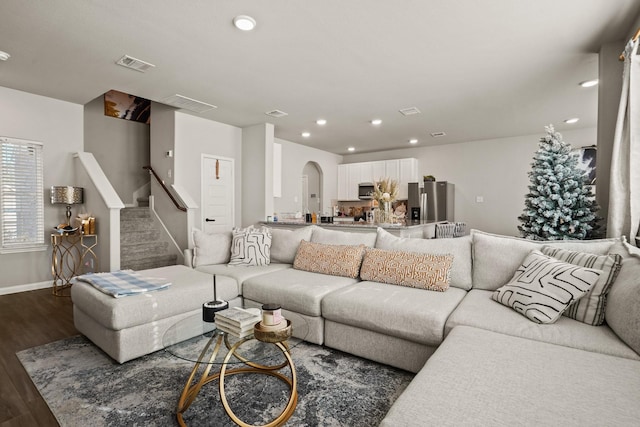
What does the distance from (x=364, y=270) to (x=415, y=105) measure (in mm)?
2957

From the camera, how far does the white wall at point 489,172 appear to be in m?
6.66

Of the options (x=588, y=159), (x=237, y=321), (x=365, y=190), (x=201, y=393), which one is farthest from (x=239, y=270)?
(x=588, y=159)

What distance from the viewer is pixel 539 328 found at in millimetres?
1767

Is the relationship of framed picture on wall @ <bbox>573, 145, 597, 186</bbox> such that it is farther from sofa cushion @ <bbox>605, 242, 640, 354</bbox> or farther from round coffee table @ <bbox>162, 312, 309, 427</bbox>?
round coffee table @ <bbox>162, 312, 309, 427</bbox>

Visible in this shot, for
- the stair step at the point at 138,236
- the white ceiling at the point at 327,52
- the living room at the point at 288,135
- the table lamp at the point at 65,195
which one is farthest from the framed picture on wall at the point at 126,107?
the stair step at the point at 138,236

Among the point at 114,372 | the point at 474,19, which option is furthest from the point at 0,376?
the point at 474,19

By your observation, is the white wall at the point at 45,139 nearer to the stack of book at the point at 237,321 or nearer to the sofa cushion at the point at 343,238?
the sofa cushion at the point at 343,238

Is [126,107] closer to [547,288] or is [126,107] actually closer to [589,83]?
[547,288]

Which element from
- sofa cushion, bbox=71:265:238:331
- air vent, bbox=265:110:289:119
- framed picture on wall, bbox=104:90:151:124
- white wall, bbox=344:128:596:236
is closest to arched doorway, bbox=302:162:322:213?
white wall, bbox=344:128:596:236

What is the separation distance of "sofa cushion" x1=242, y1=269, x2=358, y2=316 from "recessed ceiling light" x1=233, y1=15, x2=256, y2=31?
2133 mm

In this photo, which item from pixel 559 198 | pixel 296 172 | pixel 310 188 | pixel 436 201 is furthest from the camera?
pixel 310 188

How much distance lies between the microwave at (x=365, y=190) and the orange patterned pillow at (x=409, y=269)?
5.41 metres

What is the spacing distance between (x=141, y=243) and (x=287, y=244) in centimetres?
304

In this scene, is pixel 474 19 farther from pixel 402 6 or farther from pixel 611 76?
pixel 611 76
